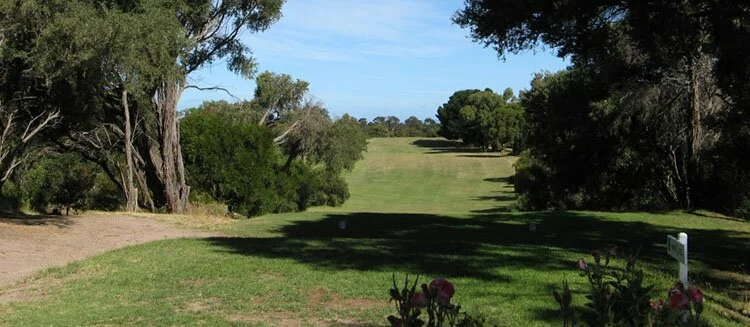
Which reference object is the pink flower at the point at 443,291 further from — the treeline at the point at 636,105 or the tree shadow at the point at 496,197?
the tree shadow at the point at 496,197

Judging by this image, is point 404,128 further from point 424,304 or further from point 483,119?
point 424,304

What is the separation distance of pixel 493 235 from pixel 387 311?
800 centimetres

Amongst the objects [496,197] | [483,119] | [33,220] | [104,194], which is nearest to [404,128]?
[483,119]

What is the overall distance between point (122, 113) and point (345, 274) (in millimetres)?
17086

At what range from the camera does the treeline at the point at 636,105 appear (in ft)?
37.6

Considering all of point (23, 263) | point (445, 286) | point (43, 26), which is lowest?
point (23, 263)

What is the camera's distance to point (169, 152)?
23.4 metres

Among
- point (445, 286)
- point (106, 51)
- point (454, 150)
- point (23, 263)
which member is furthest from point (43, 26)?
point (454, 150)

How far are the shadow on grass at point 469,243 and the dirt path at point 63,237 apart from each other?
2.35 metres

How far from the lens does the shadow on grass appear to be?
362 inches

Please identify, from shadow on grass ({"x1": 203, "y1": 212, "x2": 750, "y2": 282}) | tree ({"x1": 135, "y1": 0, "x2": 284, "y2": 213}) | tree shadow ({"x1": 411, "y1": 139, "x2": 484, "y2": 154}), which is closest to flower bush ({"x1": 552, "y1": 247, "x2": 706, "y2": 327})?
shadow on grass ({"x1": 203, "y1": 212, "x2": 750, "y2": 282})

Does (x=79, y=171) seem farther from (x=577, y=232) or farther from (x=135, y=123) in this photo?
(x=577, y=232)

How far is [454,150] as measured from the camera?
9919 cm

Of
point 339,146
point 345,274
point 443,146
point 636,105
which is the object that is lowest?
point 345,274
